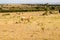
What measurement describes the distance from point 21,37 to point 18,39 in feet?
2.68

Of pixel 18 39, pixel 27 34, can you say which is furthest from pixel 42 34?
pixel 18 39

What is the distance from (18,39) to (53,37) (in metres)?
3.07

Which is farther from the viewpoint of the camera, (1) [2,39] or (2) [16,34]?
(2) [16,34]

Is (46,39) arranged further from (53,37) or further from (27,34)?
(27,34)

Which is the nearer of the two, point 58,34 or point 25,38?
point 25,38

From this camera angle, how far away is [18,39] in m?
17.5

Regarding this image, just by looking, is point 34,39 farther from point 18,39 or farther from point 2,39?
point 2,39

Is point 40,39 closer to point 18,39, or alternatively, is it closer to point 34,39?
point 34,39

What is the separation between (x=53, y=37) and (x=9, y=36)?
151 inches

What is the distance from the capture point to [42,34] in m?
19.6

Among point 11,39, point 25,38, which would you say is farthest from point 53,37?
point 11,39

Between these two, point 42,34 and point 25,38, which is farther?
point 42,34

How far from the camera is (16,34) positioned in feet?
64.4

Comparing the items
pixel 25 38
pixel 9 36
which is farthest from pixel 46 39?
pixel 9 36
